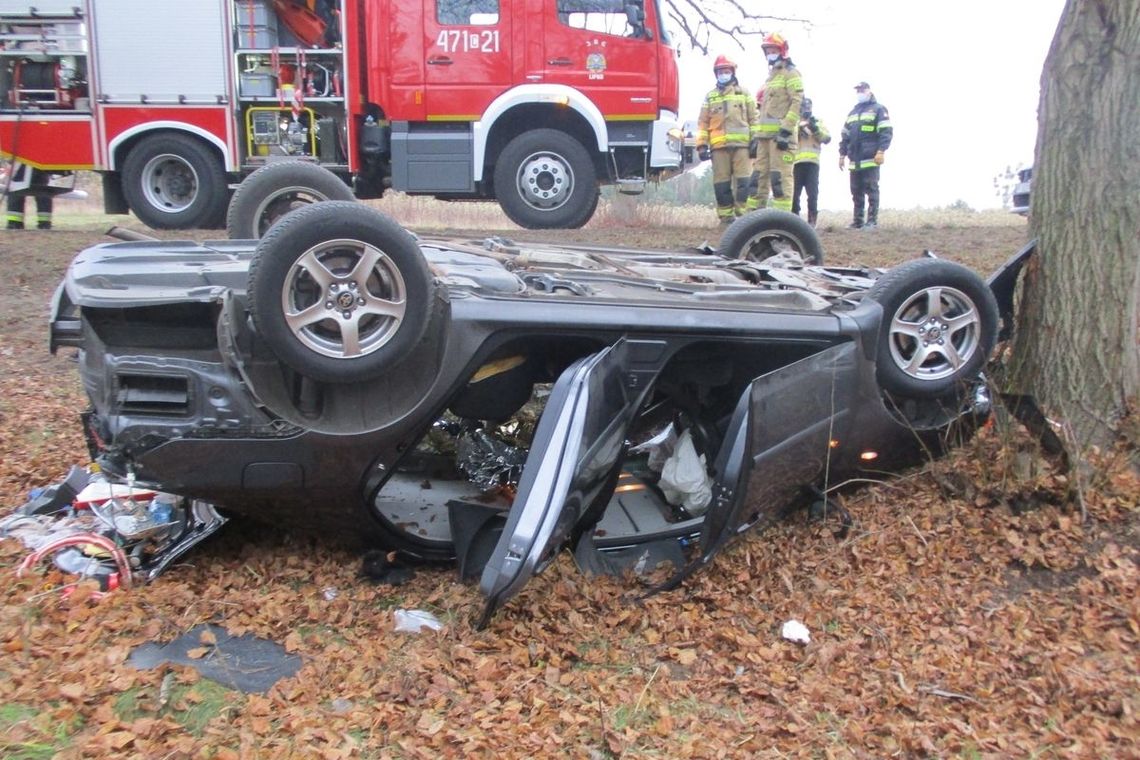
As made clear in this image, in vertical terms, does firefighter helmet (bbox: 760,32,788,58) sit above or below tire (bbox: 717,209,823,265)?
above

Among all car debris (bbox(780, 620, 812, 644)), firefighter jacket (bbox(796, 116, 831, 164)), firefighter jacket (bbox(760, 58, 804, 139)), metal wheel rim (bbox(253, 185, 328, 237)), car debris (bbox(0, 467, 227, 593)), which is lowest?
car debris (bbox(780, 620, 812, 644))

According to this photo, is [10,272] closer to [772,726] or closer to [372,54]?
[372,54]

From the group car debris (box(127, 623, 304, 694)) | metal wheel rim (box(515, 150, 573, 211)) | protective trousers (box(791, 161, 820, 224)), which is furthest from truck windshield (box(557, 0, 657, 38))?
car debris (box(127, 623, 304, 694))

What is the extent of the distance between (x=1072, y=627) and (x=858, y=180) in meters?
10.0

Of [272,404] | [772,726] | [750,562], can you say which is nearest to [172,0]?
[272,404]

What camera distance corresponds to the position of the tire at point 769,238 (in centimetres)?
540

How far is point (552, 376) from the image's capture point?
389 cm

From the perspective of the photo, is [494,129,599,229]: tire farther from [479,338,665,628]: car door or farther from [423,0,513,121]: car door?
[479,338,665,628]: car door

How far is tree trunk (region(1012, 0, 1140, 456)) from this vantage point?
13.0 ft

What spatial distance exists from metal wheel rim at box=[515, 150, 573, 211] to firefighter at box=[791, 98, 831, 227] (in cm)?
281

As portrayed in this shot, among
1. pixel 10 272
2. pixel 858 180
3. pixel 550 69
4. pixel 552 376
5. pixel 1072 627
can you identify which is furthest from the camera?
pixel 858 180

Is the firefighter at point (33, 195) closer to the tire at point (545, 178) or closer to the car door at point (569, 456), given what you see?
the tire at point (545, 178)

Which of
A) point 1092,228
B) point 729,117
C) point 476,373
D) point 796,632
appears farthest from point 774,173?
point 796,632

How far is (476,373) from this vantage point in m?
3.54
